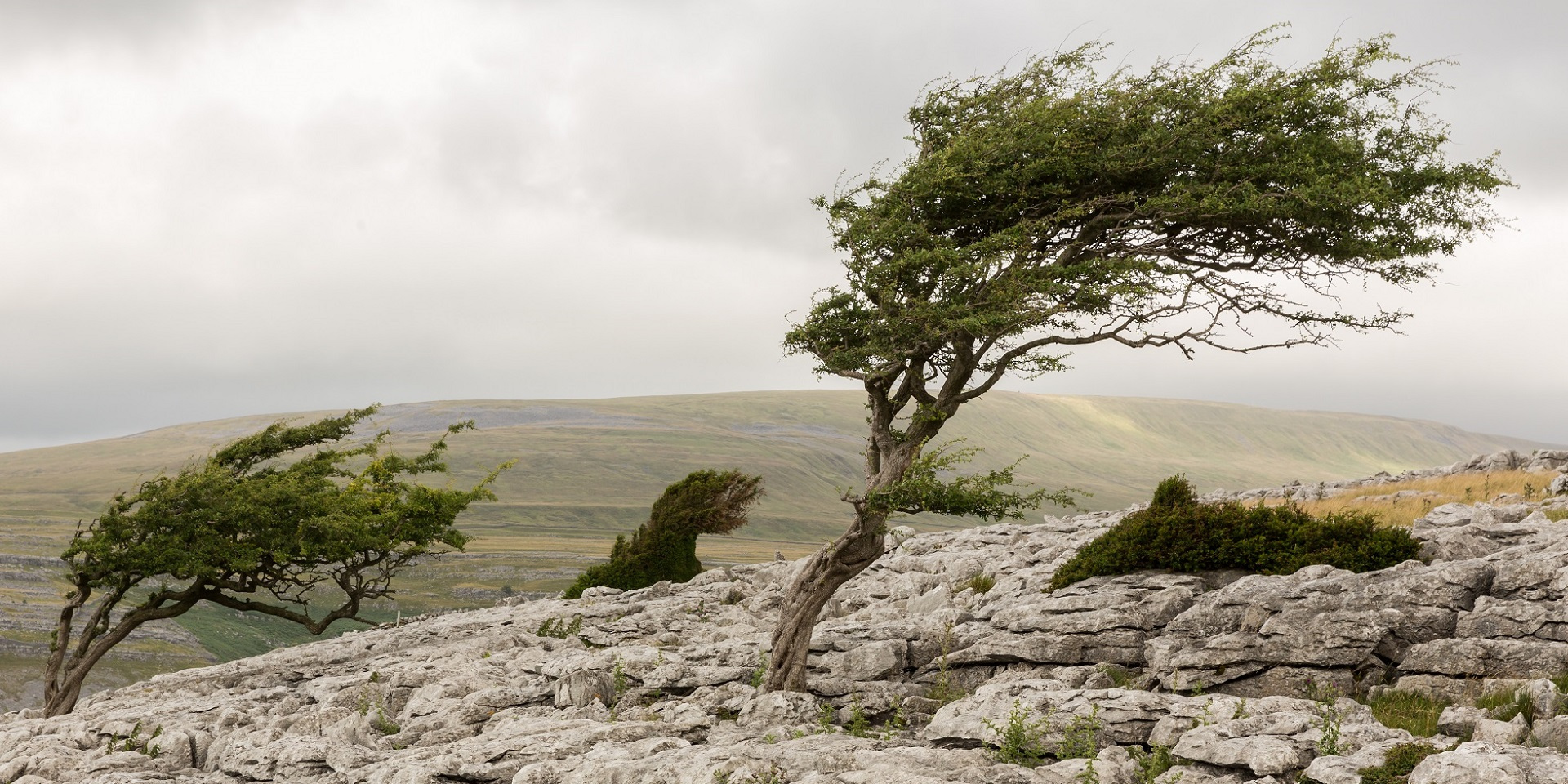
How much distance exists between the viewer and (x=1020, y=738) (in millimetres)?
15047

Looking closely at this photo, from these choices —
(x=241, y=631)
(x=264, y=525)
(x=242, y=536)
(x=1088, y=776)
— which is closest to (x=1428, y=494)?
(x=1088, y=776)

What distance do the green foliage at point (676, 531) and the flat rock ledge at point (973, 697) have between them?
1174cm

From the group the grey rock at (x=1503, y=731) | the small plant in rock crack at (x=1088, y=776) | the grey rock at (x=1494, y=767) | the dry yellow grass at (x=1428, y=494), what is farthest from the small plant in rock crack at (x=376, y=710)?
the dry yellow grass at (x=1428, y=494)

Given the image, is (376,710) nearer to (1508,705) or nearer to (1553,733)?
(1508,705)

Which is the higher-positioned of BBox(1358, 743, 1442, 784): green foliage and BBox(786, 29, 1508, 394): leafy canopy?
→ BBox(786, 29, 1508, 394): leafy canopy

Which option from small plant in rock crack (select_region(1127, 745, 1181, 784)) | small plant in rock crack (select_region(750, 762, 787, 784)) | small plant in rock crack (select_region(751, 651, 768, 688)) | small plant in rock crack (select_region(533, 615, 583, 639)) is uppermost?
small plant in rock crack (select_region(1127, 745, 1181, 784))

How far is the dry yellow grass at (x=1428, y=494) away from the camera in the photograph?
100.0 ft

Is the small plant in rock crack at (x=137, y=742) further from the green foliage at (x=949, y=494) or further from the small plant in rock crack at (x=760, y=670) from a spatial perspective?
the green foliage at (x=949, y=494)

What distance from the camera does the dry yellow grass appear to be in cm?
3047

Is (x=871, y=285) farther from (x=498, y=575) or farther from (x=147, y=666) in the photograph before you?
(x=498, y=575)

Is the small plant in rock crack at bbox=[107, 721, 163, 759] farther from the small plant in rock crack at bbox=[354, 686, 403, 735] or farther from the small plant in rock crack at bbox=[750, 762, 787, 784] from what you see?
the small plant in rock crack at bbox=[750, 762, 787, 784]

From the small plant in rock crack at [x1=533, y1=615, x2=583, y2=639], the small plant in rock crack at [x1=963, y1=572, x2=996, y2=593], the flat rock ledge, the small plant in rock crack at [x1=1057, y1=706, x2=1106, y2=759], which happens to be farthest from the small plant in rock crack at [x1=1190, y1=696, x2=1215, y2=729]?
the small plant in rock crack at [x1=533, y1=615, x2=583, y2=639]

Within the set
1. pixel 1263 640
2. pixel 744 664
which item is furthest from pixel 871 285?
pixel 1263 640

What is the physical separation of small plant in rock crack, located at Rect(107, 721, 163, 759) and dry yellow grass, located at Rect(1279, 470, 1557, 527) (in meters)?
30.0
